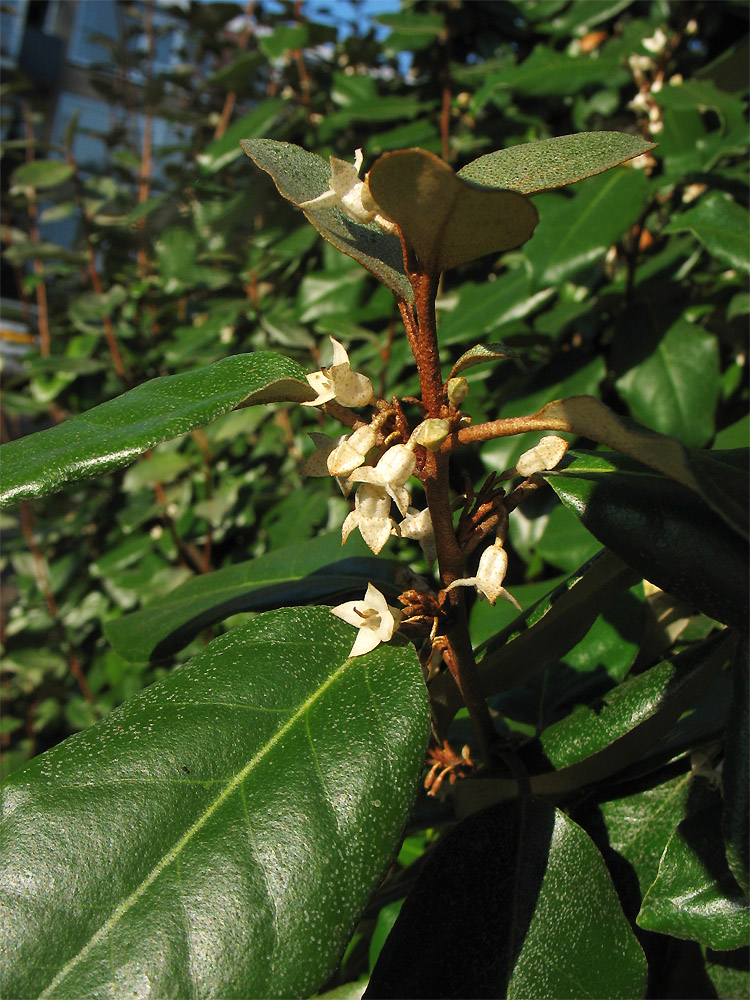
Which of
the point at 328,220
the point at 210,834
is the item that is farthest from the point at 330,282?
the point at 210,834

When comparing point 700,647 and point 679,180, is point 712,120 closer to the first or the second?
point 679,180

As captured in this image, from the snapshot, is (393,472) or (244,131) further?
(244,131)

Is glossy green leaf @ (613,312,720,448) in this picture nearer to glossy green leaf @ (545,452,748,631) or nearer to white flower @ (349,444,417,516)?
glossy green leaf @ (545,452,748,631)

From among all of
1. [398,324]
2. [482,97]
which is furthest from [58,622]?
[482,97]

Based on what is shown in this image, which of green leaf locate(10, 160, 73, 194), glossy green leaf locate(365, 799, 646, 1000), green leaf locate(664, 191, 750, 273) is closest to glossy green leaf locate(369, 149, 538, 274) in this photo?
glossy green leaf locate(365, 799, 646, 1000)

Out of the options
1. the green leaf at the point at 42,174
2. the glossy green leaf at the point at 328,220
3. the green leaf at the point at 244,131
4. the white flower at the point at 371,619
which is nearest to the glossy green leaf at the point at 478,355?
the glossy green leaf at the point at 328,220

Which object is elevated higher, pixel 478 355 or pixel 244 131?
pixel 244 131

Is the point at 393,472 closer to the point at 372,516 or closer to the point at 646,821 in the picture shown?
the point at 372,516
